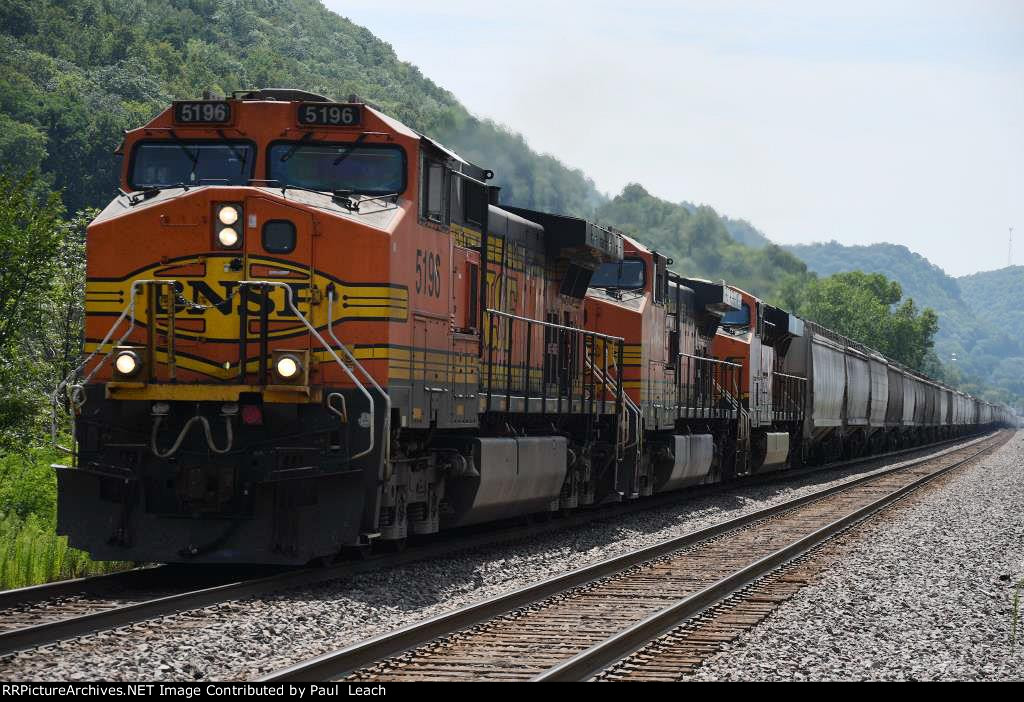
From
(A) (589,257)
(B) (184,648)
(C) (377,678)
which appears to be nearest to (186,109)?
(B) (184,648)

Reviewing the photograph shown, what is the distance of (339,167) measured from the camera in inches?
438

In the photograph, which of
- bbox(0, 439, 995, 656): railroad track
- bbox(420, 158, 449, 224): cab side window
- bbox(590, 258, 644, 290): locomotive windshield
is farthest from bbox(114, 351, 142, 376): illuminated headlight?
bbox(590, 258, 644, 290): locomotive windshield

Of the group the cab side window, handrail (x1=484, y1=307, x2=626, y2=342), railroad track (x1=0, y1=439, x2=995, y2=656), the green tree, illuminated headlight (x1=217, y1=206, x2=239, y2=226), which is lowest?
railroad track (x1=0, y1=439, x2=995, y2=656)

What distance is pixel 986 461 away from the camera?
42094 millimetres

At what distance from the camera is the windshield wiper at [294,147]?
11039mm

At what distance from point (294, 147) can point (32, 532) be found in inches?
204

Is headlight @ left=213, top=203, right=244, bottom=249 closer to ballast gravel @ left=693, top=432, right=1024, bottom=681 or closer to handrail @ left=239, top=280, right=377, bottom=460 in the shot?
handrail @ left=239, top=280, right=377, bottom=460

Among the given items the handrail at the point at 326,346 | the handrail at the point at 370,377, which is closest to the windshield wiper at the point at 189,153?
the handrail at the point at 326,346

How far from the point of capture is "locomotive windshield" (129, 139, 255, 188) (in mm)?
11000

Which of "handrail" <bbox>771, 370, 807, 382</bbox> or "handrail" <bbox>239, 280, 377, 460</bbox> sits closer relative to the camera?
"handrail" <bbox>239, 280, 377, 460</bbox>

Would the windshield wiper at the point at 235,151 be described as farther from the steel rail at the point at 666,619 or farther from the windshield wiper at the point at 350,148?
the steel rail at the point at 666,619

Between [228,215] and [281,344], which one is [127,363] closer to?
[281,344]

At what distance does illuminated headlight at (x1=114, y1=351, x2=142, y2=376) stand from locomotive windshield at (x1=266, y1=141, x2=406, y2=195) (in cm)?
193

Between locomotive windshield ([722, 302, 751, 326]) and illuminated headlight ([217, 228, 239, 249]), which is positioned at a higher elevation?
locomotive windshield ([722, 302, 751, 326])
